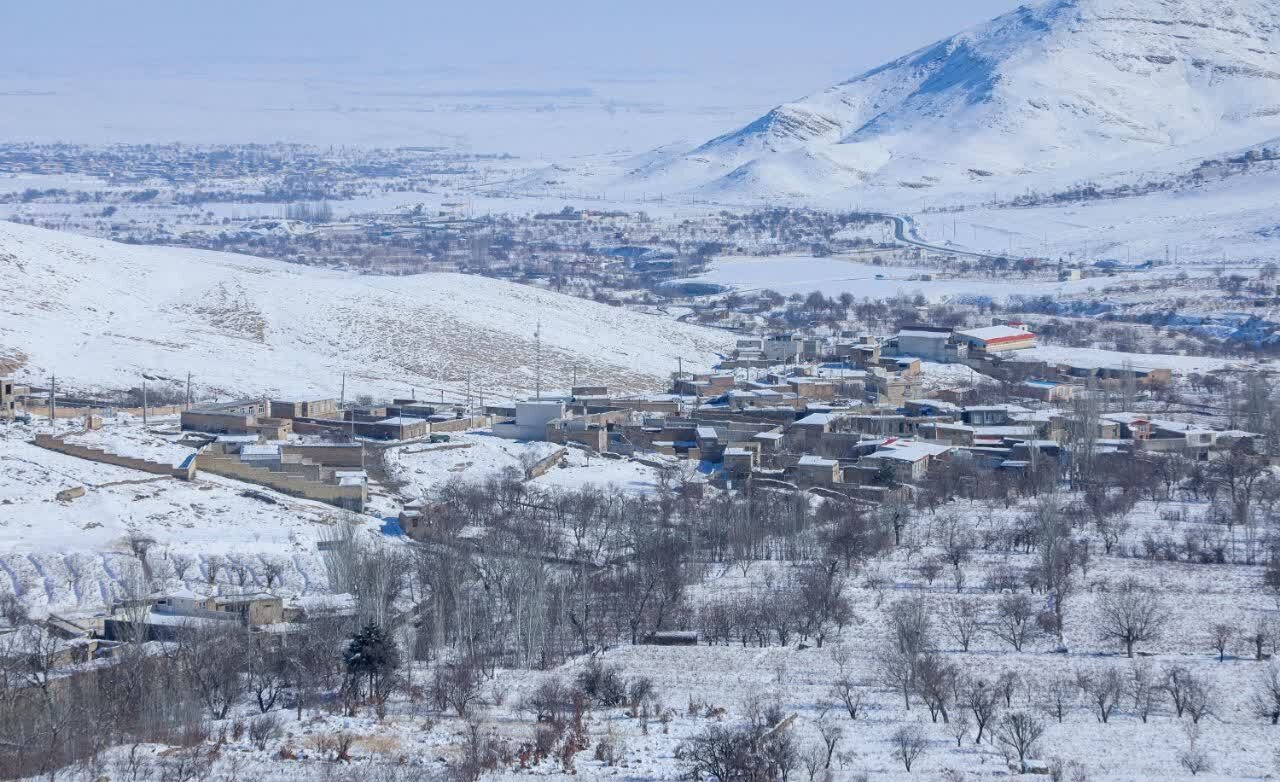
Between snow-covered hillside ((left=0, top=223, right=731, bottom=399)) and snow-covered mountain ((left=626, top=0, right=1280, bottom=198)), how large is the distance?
48690 mm

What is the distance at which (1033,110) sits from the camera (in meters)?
99.7

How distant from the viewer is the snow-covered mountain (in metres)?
93.4

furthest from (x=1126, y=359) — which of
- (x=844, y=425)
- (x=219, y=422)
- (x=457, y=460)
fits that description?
(x=219, y=422)

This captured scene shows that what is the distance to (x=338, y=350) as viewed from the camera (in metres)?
36.8

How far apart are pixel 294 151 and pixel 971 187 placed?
77532 mm

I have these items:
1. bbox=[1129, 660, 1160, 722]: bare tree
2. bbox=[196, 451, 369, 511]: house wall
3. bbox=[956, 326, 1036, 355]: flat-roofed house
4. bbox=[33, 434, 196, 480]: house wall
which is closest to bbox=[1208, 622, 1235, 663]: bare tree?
bbox=[1129, 660, 1160, 722]: bare tree

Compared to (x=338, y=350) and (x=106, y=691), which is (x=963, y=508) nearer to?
(x=106, y=691)

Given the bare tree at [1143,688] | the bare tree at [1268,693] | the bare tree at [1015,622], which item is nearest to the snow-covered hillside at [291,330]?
the bare tree at [1015,622]

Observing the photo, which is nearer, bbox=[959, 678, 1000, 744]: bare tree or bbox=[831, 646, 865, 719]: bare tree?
bbox=[959, 678, 1000, 744]: bare tree

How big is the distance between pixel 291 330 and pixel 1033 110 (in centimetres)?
6829

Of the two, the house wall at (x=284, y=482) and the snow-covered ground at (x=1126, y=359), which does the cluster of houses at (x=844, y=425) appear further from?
the house wall at (x=284, y=482)

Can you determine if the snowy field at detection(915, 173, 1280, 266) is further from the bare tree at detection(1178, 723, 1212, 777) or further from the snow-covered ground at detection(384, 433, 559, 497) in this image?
the bare tree at detection(1178, 723, 1212, 777)

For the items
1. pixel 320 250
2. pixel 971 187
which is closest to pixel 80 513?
pixel 320 250

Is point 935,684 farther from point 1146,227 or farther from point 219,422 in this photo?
point 1146,227
